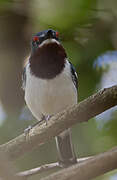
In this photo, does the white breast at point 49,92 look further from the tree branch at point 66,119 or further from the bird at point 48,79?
the tree branch at point 66,119

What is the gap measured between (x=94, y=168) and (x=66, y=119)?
2.04 ft

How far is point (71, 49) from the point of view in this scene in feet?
7.36

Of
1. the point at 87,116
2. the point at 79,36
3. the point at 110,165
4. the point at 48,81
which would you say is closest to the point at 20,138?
the point at 87,116

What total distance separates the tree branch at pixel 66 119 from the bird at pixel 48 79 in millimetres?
1118

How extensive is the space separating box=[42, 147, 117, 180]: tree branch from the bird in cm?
181

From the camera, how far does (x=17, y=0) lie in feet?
6.85

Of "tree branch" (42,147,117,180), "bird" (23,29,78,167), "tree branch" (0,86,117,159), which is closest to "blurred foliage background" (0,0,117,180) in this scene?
"tree branch" (0,86,117,159)

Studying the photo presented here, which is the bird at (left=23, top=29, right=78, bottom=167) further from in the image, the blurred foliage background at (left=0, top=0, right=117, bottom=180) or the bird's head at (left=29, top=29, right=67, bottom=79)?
the blurred foliage background at (left=0, top=0, right=117, bottom=180)

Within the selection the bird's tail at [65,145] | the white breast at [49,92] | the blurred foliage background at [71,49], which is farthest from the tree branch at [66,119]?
the bird's tail at [65,145]

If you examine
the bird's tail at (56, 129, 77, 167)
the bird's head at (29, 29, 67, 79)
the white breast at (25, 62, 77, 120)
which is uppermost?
the bird's head at (29, 29, 67, 79)

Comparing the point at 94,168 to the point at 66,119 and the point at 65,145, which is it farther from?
the point at 65,145

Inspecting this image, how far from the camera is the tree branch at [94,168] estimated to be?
1.34 metres

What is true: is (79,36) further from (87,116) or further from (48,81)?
(48,81)

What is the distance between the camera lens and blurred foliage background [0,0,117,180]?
70.0 inches
